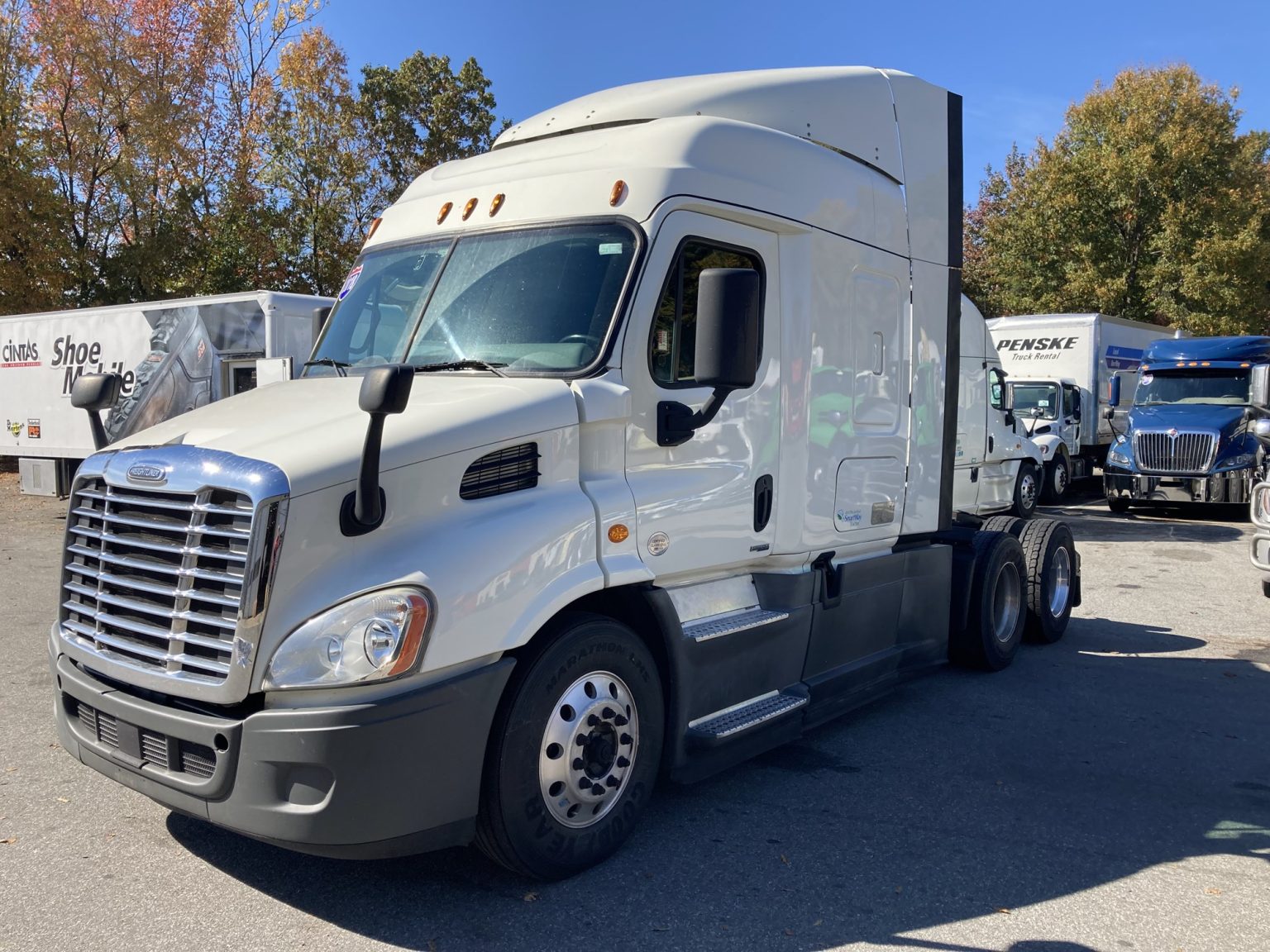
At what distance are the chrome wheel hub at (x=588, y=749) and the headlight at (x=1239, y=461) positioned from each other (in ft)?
52.9

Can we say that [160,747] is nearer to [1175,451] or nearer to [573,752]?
[573,752]

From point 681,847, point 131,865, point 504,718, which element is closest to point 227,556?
point 504,718

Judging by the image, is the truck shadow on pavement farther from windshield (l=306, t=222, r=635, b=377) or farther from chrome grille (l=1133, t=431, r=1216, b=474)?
chrome grille (l=1133, t=431, r=1216, b=474)

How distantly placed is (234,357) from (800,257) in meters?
11.4

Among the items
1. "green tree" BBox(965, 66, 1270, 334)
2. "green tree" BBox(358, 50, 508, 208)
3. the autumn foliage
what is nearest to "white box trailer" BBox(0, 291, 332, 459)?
the autumn foliage

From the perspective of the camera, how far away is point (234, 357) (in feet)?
47.7

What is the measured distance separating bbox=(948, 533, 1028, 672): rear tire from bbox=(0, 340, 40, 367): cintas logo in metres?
16.6

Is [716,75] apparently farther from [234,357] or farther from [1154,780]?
[234,357]

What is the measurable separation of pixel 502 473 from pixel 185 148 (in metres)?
27.7

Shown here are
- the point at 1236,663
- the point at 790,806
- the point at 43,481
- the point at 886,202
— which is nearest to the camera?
the point at 790,806

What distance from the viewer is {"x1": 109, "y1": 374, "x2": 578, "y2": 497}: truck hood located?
3.47 m

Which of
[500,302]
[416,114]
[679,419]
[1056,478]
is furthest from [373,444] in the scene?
[416,114]

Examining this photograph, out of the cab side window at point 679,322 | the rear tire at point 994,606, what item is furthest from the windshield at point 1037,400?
the cab side window at point 679,322

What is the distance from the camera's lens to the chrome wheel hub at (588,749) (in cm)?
390
